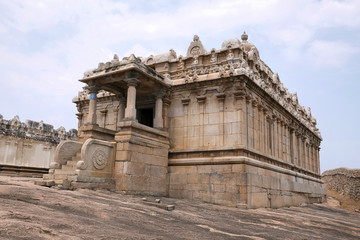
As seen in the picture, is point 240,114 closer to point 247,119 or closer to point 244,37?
point 247,119

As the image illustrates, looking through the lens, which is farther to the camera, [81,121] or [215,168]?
[81,121]

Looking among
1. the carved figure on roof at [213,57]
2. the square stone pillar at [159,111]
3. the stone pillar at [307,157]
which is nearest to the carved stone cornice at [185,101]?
the square stone pillar at [159,111]

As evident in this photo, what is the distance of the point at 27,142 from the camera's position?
2320 cm

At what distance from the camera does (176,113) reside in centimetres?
1683

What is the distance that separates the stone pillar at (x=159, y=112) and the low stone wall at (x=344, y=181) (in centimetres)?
3577

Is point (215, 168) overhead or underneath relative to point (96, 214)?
overhead

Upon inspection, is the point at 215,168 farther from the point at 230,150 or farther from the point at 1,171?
the point at 1,171

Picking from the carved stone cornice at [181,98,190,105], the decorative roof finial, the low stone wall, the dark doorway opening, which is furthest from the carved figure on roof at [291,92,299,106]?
the low stone wall

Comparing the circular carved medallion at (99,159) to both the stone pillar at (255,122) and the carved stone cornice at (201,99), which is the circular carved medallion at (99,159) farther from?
the stone pillar at (255,122)

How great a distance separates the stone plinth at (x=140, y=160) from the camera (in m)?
13.0

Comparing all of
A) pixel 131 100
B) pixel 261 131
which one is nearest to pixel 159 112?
pixel 131 100

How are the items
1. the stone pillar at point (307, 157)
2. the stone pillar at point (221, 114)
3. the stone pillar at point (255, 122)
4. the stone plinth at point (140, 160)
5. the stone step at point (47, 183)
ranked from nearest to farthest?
the stone step at point (47, 183) < the stone plinth at point (140, 160) < the stone pillar at point (221, 114) < the stone pillar at point (255, 122) < the stone pillar at point (307, 157)

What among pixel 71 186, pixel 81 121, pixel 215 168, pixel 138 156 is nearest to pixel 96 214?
pixel 71 186

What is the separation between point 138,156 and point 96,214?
637 centimetres
